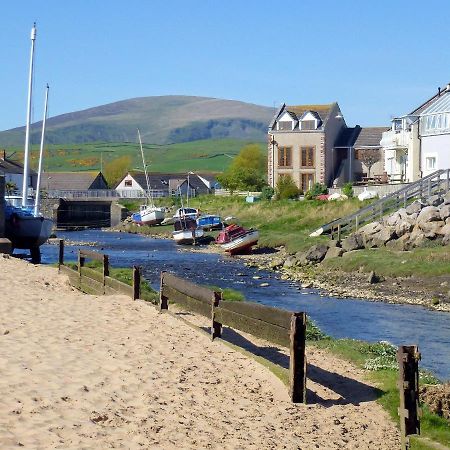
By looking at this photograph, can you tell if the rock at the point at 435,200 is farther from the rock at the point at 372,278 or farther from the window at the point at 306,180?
the window at the point at 306,180

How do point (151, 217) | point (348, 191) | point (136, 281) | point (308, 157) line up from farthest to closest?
1. point (151, 217)
2. point (308, 157)
3. point (348, 191)
4. point (136, 281)

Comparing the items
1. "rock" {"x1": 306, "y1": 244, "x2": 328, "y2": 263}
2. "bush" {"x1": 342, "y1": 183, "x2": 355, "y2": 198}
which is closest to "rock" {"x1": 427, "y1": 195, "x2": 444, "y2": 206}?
"rock" {"x1": 306, "y1": 244, "x2": 328, "y2": 263}

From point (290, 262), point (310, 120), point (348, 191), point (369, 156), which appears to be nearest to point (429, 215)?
point (290, 262)

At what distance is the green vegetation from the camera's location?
128ft

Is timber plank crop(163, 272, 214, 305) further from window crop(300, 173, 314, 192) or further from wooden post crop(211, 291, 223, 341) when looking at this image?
window crop(300, 173, 314, 192)

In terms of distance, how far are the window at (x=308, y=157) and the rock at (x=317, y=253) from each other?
39.2 meters

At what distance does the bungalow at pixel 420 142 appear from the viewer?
2473 inches

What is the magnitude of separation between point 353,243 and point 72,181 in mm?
97137

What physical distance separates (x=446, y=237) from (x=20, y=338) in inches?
1246

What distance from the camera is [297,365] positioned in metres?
13.6

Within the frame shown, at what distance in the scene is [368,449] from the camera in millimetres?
12023

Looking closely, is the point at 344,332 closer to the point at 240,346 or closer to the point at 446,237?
the point at 240,346

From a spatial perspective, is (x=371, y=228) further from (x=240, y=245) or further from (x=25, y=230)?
(x=25, y=230)

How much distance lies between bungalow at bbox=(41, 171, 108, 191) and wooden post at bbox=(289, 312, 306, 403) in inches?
4899
